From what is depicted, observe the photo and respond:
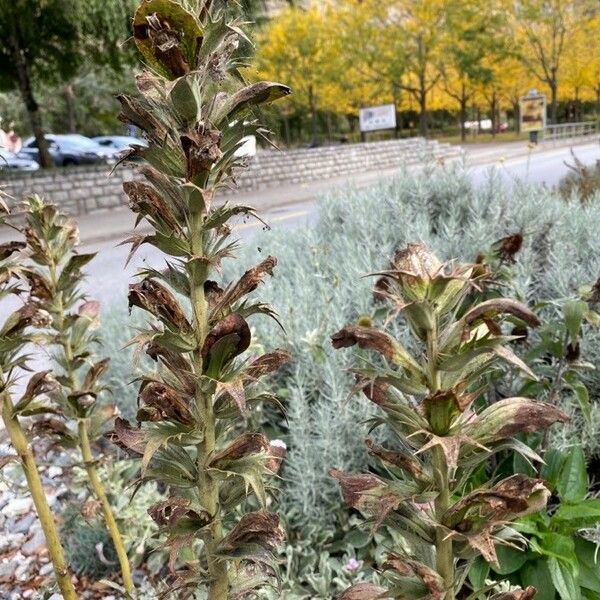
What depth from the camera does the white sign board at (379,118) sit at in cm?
2348

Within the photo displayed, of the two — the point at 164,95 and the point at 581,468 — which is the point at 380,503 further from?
the point at 581,468

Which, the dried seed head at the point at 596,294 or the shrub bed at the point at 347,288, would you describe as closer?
the dried seed head at the point at 596,294

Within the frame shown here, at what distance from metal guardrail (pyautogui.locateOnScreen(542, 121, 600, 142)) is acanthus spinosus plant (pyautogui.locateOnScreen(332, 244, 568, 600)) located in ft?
107

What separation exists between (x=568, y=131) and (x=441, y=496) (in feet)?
136

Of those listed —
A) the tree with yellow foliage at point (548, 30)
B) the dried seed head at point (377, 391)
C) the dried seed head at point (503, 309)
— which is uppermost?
the tree with yellow foliage at point (548, 30)

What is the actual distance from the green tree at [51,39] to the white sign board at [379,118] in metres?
10.3

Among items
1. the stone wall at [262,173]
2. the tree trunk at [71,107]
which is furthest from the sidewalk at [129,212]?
the tree trunk at [71,107]

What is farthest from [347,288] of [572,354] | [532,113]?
[532,113]

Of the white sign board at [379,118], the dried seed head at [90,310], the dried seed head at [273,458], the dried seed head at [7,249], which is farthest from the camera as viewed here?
the white sign board at [379,118]

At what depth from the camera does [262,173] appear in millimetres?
19078

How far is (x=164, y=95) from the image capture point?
106cm

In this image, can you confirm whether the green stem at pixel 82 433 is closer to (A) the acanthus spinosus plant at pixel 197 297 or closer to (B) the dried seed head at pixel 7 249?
(B) the dried seed head at pixel 7 249

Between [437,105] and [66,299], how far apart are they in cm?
3966

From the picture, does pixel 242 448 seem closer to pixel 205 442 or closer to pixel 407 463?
pixel 205 442
